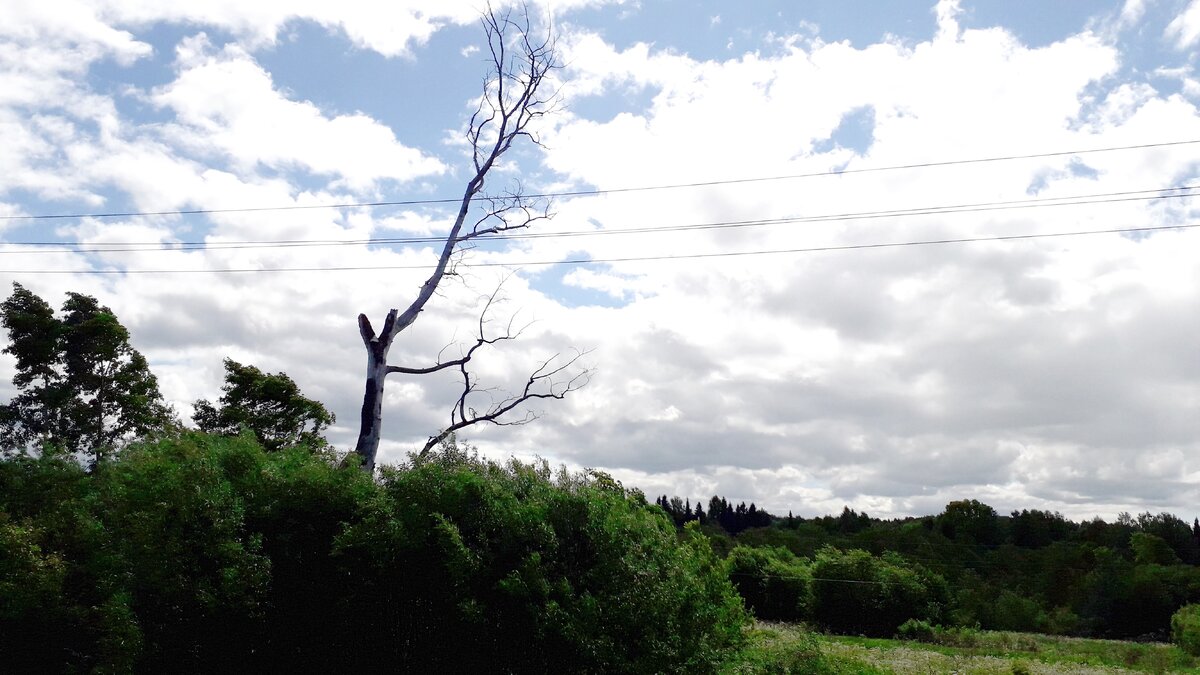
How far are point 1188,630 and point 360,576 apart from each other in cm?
2861

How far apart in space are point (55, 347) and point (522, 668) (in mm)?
25280

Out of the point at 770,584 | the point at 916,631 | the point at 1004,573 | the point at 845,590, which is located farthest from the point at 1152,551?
the point at 916,631

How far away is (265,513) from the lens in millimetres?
10906

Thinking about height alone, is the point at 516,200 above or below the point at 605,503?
above

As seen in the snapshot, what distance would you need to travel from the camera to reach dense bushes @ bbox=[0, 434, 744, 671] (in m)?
9.99

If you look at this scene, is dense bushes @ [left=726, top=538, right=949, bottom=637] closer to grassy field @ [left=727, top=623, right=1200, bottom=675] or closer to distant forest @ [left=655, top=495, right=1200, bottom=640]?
distant forest @ [left=655, top=495, right=1200, bottom=640]

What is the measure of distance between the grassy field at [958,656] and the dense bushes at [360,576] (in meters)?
1.11

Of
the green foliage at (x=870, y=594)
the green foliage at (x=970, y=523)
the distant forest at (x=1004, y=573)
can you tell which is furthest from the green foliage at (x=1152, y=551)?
the green foliage at (x=870, y=594)

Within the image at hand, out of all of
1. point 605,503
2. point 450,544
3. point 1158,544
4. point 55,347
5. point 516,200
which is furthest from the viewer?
point 1158,544

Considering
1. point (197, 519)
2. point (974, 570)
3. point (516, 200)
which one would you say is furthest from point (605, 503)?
point (974, 570)

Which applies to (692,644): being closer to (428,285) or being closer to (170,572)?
A: (170,572)

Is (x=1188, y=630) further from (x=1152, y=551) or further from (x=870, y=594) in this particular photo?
(x=1152, y=551)

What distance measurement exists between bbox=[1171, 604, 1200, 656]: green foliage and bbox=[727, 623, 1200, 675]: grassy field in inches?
18.8

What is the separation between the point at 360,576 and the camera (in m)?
10.7
